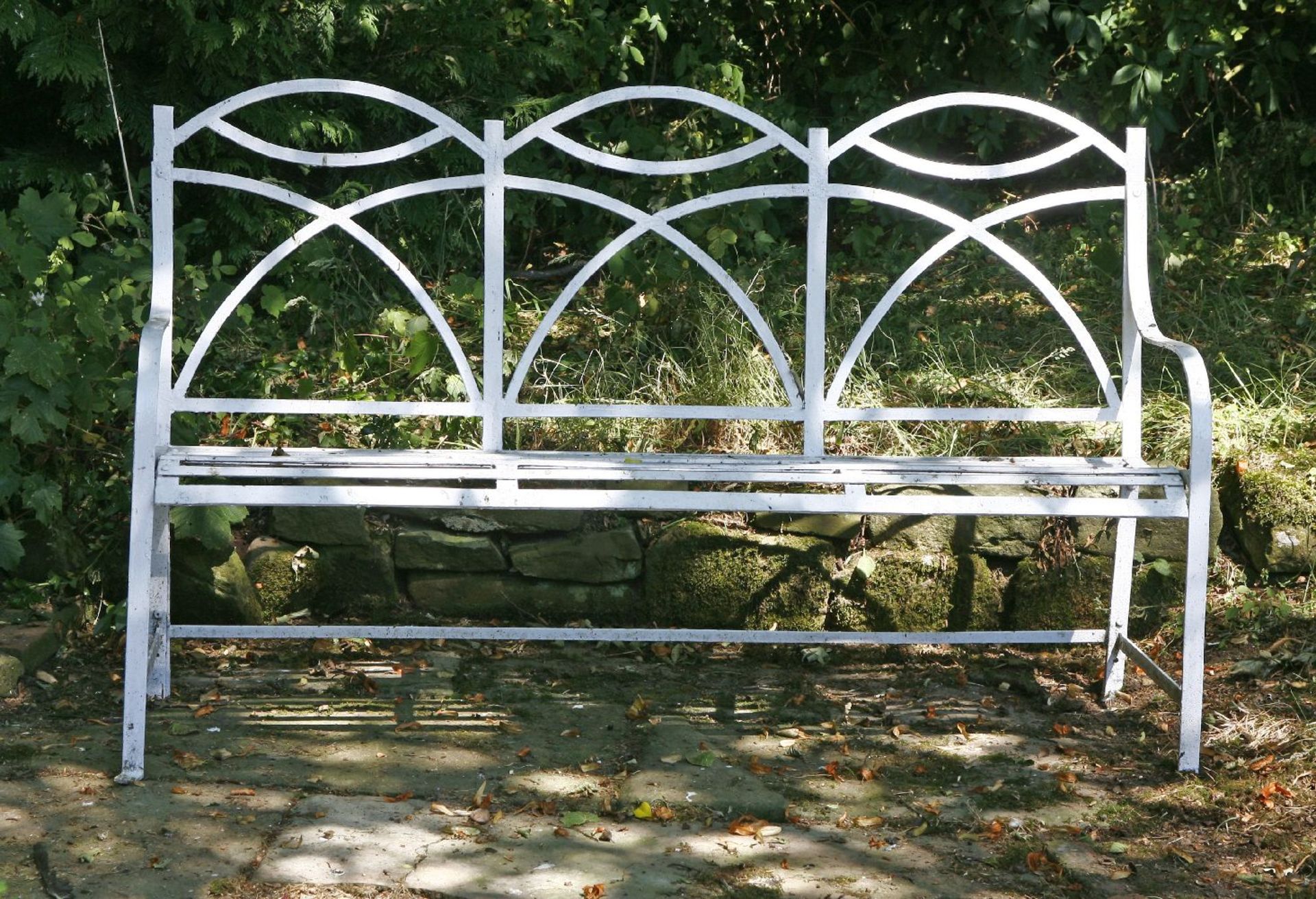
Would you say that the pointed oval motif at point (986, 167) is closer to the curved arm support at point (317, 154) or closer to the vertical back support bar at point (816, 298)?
the vertical back support bar at point (816, 298)

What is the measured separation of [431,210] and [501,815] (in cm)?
258

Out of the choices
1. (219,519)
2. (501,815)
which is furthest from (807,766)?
(219,519)

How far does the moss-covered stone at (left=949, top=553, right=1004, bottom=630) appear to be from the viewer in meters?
3.91

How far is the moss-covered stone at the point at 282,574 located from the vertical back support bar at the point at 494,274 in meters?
0.79

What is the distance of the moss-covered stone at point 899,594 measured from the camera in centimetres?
390

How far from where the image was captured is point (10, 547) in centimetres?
346

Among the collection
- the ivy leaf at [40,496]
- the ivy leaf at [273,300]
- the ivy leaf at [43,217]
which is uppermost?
the ivy leaf at [43,217]

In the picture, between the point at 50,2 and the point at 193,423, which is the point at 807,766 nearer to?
the point at 193,423

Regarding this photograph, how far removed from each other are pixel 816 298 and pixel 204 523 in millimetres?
1596

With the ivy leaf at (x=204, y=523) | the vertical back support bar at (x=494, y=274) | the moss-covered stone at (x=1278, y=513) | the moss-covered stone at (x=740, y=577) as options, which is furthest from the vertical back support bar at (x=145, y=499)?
the moss-covered stone at (x=1278, y=513)

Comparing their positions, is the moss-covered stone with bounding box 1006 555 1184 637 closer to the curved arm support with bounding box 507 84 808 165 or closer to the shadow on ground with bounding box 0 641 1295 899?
the shadow on ground with bounding box 0 641 1295 899

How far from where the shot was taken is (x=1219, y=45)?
16.4 ft

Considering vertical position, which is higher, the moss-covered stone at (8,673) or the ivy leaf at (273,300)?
the ivy leaf at (273,300)

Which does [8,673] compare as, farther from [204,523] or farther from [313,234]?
[313,234]
